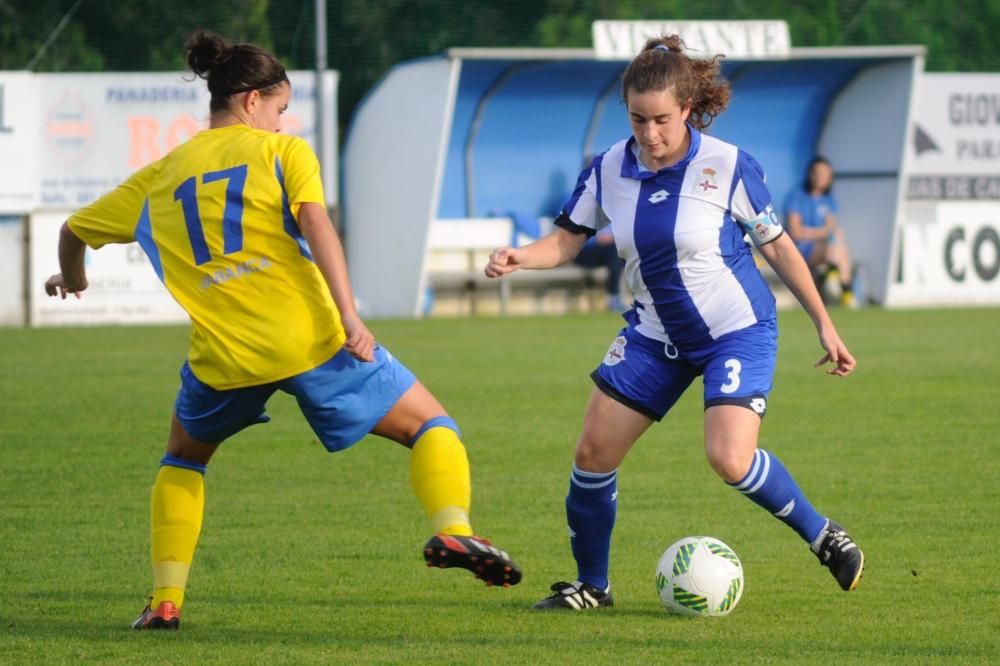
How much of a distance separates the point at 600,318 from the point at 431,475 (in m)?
14.4

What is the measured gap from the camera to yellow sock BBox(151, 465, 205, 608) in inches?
197

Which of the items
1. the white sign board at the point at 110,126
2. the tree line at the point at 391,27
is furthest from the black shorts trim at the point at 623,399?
the tree line at the point at 391,27

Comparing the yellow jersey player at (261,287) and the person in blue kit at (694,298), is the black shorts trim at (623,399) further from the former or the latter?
the yellow jersey player at (261,287)

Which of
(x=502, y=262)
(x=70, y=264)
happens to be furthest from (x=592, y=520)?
(x=70, y=264)

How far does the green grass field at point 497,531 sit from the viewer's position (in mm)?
4832

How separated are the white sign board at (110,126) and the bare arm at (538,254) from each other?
1304 centimetres

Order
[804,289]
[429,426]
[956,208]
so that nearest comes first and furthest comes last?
[429,426], [804,289], [956,208]

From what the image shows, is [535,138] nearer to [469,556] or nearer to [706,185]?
[706,185]

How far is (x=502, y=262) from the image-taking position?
517cm

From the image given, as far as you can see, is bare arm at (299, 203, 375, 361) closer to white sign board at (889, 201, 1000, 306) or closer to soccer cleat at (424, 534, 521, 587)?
soccer cleat at (424, 534, 521, 587)

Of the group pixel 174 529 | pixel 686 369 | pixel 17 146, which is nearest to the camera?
pixel 174 529

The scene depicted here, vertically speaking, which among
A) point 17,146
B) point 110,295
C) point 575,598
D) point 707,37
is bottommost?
point 110,295

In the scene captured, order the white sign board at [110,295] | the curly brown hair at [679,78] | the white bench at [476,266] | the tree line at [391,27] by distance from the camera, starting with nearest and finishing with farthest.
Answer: the curly brown hair at [679,78] < the white sign board at [110,295] < the white bench at [476,266] < the tree line at [391,27]

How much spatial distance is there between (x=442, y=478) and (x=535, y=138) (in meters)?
16.6
